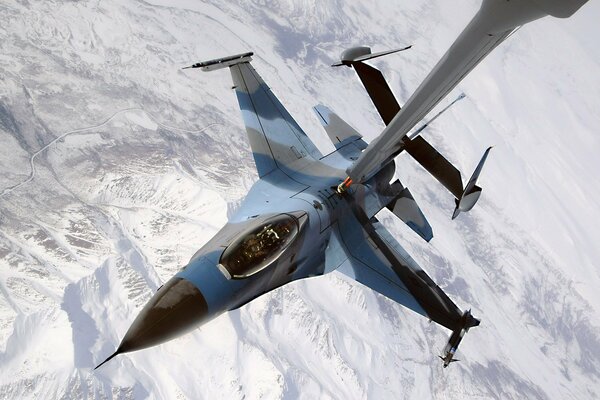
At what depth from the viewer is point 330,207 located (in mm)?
16906

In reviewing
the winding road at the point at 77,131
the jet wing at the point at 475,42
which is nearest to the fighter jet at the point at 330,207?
the jet wing at the point at 475,42

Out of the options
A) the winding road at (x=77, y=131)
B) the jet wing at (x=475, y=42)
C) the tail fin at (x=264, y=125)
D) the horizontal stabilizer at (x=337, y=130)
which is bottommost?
the winding road at (x=77, y=131)

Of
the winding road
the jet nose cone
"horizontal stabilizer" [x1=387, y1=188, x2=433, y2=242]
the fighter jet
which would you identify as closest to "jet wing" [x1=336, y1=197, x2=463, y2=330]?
the fighter jet

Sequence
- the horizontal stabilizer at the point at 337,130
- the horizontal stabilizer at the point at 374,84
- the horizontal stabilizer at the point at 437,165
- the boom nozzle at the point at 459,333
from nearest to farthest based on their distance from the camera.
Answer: the boom nozzle at the point at 459,333, the horizontal stabilizer at the point at 437,165, the horizontal stabilizer at the point at 374,84, the horizontal stabilizer at the point at 337,130

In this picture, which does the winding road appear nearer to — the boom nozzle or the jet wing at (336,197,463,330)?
the jet wing at (336,197,463,330)

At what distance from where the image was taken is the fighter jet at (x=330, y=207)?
8844mm

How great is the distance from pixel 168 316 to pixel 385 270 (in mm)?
10193

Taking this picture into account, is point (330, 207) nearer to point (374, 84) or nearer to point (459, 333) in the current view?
point (374, 84)

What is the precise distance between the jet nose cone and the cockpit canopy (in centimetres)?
126

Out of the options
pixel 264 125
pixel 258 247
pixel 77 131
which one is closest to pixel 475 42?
pixel 258 247

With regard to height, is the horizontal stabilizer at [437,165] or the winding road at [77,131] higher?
the horizontal stabilizer at [437,165]

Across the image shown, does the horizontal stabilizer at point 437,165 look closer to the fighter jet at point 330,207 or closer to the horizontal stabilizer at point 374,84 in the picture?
the fighter jet at point 330,207

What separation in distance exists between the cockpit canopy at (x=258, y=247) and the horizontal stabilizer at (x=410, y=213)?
29.0 ft

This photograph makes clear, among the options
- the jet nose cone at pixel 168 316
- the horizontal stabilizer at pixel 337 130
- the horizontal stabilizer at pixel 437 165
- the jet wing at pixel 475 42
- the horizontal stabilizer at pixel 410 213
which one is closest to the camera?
the jet wing at pixel 475 42
